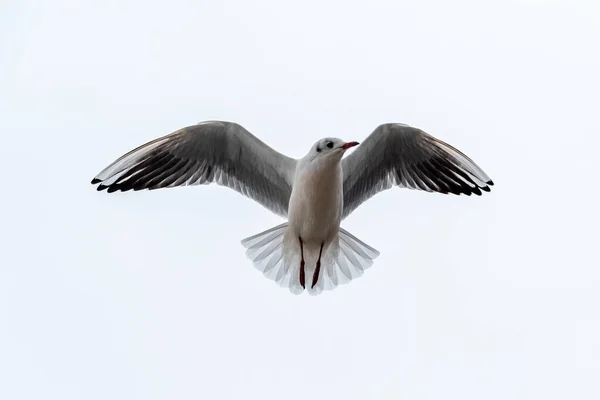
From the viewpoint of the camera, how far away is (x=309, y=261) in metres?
8.98

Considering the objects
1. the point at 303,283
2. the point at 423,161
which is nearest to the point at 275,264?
the point at 303,283

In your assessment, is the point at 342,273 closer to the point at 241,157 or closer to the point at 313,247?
the point at 313,247

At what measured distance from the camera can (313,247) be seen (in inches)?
345

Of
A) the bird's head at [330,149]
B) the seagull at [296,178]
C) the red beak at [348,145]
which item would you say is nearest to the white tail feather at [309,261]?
the seagull at [296,178]

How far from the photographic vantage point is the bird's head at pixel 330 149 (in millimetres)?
7984

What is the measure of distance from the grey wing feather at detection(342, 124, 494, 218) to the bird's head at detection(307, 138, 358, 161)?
2.31 feet

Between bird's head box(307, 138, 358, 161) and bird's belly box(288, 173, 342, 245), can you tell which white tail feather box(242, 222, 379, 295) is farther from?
bird's head box(307, 138, 358, 161)

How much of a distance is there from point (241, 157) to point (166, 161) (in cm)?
65

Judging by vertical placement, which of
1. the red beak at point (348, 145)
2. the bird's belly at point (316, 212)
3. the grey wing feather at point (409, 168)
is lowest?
the bird's belly at point (316, 212)

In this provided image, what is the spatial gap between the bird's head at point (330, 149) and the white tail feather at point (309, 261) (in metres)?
1.09

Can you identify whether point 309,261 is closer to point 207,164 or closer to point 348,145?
point 207,164

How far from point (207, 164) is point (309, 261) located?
1248mm

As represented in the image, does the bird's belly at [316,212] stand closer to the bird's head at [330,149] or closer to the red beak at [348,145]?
the bird's head at [330,149]

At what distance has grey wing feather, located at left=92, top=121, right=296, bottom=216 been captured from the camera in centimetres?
862
